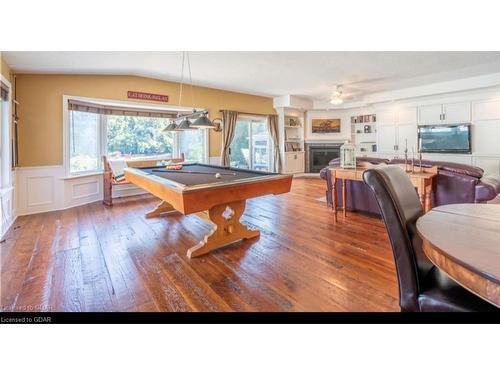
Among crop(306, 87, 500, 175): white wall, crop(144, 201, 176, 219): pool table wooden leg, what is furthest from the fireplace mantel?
crop(144, 201, 176, 219): pool table wooden leg

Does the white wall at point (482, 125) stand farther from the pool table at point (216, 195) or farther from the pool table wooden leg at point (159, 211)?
the pool table wooden leg at point (159, 211)

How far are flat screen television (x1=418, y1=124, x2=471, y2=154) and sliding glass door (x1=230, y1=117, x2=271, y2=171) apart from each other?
3819 mm

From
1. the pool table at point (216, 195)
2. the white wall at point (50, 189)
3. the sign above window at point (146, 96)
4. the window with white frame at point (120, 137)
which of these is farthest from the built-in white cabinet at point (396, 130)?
the white wall at point (50, 189)

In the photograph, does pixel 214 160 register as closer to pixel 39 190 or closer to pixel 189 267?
pixel 39 190

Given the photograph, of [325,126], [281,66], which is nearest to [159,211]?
[281,66]

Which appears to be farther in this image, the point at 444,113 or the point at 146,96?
the point at 444,113

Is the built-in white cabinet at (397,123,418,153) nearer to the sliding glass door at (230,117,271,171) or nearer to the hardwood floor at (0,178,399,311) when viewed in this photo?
the sliding glass door at (230,117,271,171)

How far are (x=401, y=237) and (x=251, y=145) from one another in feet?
20.9

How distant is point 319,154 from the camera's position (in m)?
8.21

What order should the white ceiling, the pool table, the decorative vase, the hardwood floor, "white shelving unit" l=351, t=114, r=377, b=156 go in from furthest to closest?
1. "white shelving unit" l=351, t=114, r=377, b=156
2. the white ceiling
3. the decorative vase
4. the pool table
5. the hardwood floor

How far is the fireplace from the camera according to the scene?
811 centimetres
